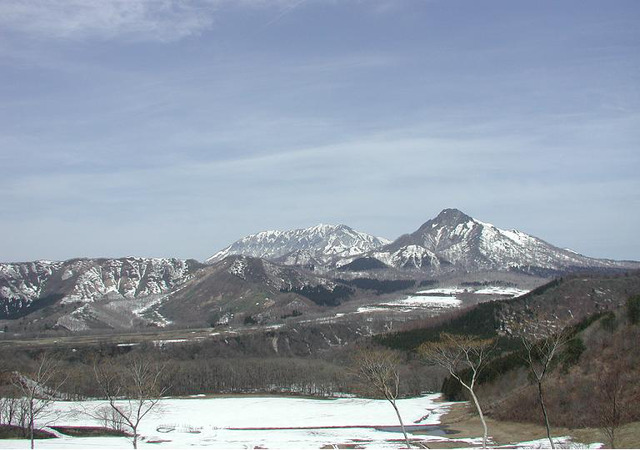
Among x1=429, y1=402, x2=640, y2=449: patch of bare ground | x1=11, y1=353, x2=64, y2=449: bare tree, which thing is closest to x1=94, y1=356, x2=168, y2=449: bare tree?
x1=11, y1=353, x2=64, y2=449: bare tree

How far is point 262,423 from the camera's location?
11312cm

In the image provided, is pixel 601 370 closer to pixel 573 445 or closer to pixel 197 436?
pixel 573 445

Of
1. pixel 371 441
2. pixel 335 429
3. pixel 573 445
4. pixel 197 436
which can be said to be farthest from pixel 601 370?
pixel 197 436

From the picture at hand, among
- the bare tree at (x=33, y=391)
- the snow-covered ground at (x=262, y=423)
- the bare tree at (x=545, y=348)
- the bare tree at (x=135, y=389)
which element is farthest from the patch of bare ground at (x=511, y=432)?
the bare tree at (x=33, y=391)

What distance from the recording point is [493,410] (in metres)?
96.3

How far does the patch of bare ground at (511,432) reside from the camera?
6063cm

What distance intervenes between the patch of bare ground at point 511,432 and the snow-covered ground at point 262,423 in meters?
4.19

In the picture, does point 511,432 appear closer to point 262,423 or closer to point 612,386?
point 612,386

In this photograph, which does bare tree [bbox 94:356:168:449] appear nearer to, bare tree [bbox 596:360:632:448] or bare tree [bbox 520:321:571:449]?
bare tree [bbox 520:321:571:449]

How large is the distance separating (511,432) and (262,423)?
5083 cm

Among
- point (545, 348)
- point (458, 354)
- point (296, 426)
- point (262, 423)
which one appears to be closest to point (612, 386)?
point (545, 348)

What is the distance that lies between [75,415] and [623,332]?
104629 millimetres

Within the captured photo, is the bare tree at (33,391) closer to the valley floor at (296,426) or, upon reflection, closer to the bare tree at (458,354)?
the valley floor at (296,426)

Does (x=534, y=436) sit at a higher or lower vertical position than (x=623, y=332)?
lower
